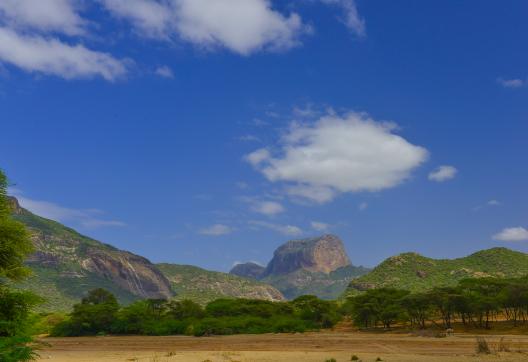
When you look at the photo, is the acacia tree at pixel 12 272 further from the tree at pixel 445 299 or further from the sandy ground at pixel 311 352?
the tree at pixel 445 299

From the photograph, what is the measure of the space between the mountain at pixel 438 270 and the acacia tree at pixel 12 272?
120m

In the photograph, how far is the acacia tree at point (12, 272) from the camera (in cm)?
1870

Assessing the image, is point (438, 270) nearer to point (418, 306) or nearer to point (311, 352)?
point (418, 306)

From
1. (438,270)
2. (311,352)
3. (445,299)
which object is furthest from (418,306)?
(438,270)

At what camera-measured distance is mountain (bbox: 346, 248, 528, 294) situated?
132m

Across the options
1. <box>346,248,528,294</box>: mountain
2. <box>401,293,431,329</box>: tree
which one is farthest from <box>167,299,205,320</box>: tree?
<box>346,248,528,294</box>: mountain

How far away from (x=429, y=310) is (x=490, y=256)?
82.6 m

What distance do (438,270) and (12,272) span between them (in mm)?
143417

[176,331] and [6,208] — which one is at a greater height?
[6,208]

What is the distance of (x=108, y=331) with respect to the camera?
8200 centimetres

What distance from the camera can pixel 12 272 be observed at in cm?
2025

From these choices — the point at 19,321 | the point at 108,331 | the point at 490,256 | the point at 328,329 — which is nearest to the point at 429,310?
the point at 328,329

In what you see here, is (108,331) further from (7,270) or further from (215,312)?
(7,270)

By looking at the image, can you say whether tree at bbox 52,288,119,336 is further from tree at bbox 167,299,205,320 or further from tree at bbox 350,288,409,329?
tree at bbox 350,288,409,329
